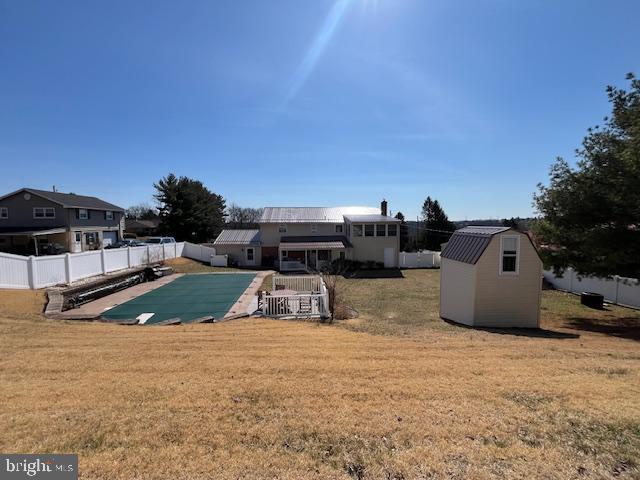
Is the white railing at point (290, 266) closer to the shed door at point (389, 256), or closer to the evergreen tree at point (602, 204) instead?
the shed door at point (389, 256)

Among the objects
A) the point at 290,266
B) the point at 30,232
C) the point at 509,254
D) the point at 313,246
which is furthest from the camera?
the point at 290,266

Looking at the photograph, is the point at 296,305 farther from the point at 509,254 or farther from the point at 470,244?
the point at 509,254

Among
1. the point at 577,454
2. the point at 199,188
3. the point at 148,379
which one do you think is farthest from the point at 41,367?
the point at 199,188

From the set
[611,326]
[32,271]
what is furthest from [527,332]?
[32,271]

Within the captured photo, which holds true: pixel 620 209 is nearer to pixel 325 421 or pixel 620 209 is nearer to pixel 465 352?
pixel 465 352

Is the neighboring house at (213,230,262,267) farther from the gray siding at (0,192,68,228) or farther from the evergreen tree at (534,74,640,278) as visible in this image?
the evergreen tree at (534,74,640,278)

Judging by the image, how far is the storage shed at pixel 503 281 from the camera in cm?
1323

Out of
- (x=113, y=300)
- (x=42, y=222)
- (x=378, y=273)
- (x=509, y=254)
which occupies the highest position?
(x=42, y=222)

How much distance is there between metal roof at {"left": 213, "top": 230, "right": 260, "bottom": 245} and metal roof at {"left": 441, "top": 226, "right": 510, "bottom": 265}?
22944mm

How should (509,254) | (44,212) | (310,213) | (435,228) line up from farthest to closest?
(435,228)
(310,213)
(44,212)
(509,254)

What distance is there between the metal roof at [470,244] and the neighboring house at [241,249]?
22761 mm

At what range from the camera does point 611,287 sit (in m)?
18.8

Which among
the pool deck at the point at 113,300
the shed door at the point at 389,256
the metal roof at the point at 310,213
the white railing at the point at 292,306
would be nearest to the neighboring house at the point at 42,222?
the pool deck at the point at 113,300

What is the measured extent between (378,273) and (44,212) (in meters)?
31.2
